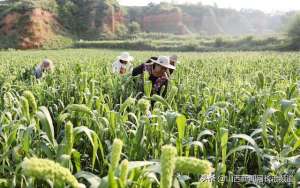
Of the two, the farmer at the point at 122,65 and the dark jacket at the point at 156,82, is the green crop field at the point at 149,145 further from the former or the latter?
the farmer at the point at 122,65

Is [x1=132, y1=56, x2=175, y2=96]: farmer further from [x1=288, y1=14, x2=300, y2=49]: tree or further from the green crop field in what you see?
[x1=288, y1=14, x2=300, y2=49]: tree

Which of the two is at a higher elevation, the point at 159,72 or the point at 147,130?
the point at 159,72

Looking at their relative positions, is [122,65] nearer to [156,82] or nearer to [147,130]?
[156,82]

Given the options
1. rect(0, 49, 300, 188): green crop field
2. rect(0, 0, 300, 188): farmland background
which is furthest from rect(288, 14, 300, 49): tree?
rect(0, 49, 300, 188): green crop field

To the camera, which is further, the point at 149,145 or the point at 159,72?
the point at 159,72

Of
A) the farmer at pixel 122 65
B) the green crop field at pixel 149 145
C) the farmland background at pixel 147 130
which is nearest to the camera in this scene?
the green crop field at pixel 149 145

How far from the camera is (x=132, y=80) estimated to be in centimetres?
472

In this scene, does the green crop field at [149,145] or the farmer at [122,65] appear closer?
the green crop field at [149,145]

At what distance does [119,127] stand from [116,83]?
87.0 inches

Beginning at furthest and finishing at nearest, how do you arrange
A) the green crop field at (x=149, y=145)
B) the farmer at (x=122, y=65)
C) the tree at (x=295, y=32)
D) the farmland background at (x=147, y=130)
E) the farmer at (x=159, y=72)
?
1. the tree at (x=295, y=32)
2. the farmer at (x=122, y=65)
3. the farmer at (x=159, y=72)
4. the farmland background at (x=147, y=130)
5. the green crop field at (x=149, y=145)

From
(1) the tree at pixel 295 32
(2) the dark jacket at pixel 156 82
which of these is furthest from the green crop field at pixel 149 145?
(1) the tree at pixel 295 32

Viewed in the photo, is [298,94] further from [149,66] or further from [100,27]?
[100,27]

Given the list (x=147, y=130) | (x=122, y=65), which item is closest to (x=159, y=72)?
(x=122, y=65)

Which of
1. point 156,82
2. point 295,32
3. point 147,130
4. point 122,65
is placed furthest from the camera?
point 295,32
